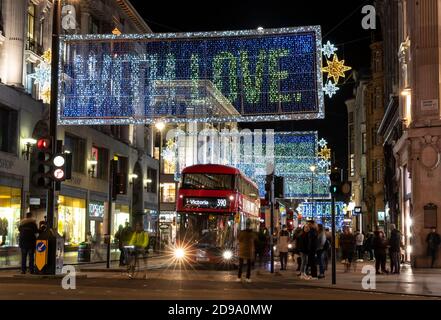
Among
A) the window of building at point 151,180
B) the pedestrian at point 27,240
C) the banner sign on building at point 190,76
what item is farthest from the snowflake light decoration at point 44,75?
the window of building at point 151,180

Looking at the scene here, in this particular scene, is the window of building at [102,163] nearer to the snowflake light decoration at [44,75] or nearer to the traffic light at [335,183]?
the snowflake light decoration at [44,75]

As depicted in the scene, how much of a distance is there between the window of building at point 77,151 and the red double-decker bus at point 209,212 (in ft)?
71.6

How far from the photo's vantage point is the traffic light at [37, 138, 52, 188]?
75.1 ft

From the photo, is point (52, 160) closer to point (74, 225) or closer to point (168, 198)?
point (74, 225)

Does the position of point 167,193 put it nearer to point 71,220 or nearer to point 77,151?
point 77,151

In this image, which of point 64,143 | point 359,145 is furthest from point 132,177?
point 359,145

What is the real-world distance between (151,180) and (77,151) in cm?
2095

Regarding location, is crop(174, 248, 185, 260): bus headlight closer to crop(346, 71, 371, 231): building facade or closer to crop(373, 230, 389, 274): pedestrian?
crop(373, 230, 389, 274): pedestrian

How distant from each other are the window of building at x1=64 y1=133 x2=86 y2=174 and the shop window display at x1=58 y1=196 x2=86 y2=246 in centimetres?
226

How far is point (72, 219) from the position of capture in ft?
175

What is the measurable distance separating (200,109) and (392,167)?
17.6 metres

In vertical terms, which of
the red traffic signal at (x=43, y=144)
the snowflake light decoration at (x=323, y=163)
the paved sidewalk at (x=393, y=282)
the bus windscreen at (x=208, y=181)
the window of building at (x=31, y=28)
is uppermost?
the window of building at (x=31, y=28)

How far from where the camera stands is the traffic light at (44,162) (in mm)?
22891

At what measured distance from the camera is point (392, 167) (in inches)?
1903
